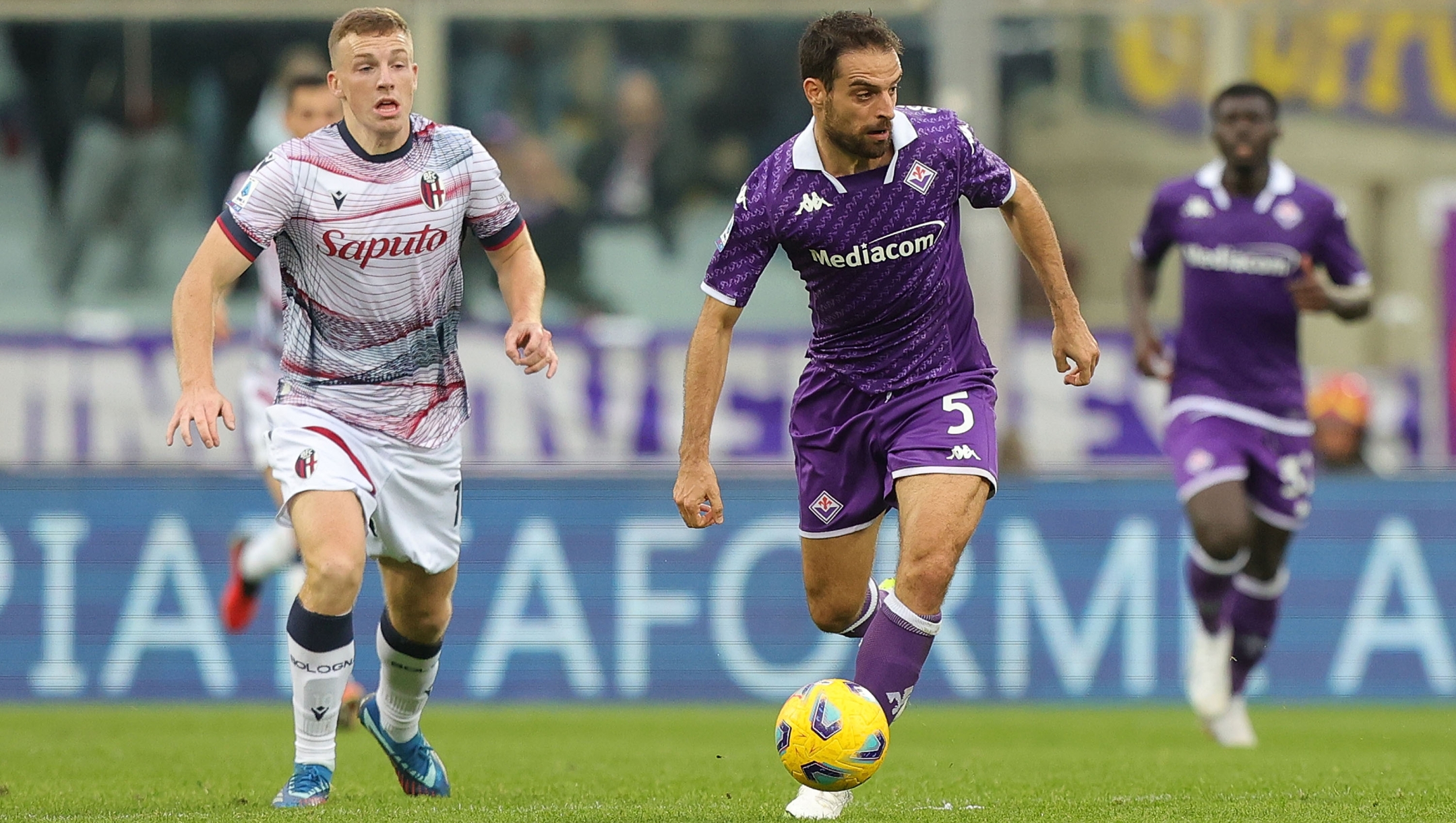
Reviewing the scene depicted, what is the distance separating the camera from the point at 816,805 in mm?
6125

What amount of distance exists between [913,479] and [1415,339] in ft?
36.2

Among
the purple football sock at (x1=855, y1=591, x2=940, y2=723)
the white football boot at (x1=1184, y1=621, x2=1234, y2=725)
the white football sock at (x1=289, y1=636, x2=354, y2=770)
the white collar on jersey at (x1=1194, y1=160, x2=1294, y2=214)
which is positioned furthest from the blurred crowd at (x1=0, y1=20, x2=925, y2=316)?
the purple football sock at (x1=855, y1=591, x2=940, y2=723)

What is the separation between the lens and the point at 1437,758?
27.4 ft

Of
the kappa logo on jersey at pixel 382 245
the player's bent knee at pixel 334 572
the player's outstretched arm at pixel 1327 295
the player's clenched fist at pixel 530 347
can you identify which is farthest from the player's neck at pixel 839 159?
the player's outstretched arm at pixel 1327 295

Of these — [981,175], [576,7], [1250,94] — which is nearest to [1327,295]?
A: [1250,94]

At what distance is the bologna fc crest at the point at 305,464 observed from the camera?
6.57m

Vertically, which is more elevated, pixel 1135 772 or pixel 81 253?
pixel 1135 772

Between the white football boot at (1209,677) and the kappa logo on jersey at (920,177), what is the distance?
3728mm

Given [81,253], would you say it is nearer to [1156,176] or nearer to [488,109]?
[488,109]

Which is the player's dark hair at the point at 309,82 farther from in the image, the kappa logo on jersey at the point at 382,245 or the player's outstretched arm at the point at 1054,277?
the player's outstretched arm at the point at 1054,277

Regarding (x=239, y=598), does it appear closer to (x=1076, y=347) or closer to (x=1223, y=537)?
(x=1223, y=537)

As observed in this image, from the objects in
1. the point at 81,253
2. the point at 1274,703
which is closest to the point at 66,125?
the point at 81,253

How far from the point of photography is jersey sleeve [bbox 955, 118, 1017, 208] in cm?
655

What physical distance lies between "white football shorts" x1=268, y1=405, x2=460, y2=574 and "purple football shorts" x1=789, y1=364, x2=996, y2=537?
112 cm
